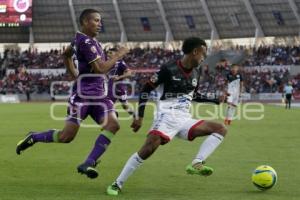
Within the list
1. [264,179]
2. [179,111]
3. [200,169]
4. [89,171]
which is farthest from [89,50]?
[264,179]

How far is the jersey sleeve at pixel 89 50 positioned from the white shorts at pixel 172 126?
1170 millimetres

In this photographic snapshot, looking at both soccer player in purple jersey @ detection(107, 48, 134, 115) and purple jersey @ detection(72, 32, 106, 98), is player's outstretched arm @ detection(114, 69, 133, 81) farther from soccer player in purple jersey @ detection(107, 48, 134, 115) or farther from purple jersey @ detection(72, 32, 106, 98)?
purple jersey @ detection(72, 32, 106, 98)

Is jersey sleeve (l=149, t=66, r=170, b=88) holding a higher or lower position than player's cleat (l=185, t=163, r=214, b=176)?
higher

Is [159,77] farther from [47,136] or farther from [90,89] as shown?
[47,136]

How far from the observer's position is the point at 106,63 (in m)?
8.05

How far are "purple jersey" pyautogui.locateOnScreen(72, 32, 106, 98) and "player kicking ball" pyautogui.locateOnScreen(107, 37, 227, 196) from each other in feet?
2.92

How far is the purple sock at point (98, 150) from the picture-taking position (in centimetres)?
781

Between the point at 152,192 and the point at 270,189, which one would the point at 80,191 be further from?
the point at 270,189

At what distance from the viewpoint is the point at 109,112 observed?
8539 millimetres

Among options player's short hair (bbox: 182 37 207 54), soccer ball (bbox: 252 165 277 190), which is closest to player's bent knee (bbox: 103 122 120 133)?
player's short hair (bbox: 182 37 207 54)

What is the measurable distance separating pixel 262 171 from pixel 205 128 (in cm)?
95

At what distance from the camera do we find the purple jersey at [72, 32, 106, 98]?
8.27 m

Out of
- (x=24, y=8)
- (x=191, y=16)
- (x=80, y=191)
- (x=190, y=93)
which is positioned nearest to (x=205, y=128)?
(x=190, y=93)

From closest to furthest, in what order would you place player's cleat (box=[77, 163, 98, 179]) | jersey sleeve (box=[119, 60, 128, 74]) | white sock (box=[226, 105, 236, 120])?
1. player's cleat (box=[77, 163, 98, 179])
2. jersey sleeve (box=[119, 60, 128, 74])
3. white sock (box=[226, 105, 236, 120])
